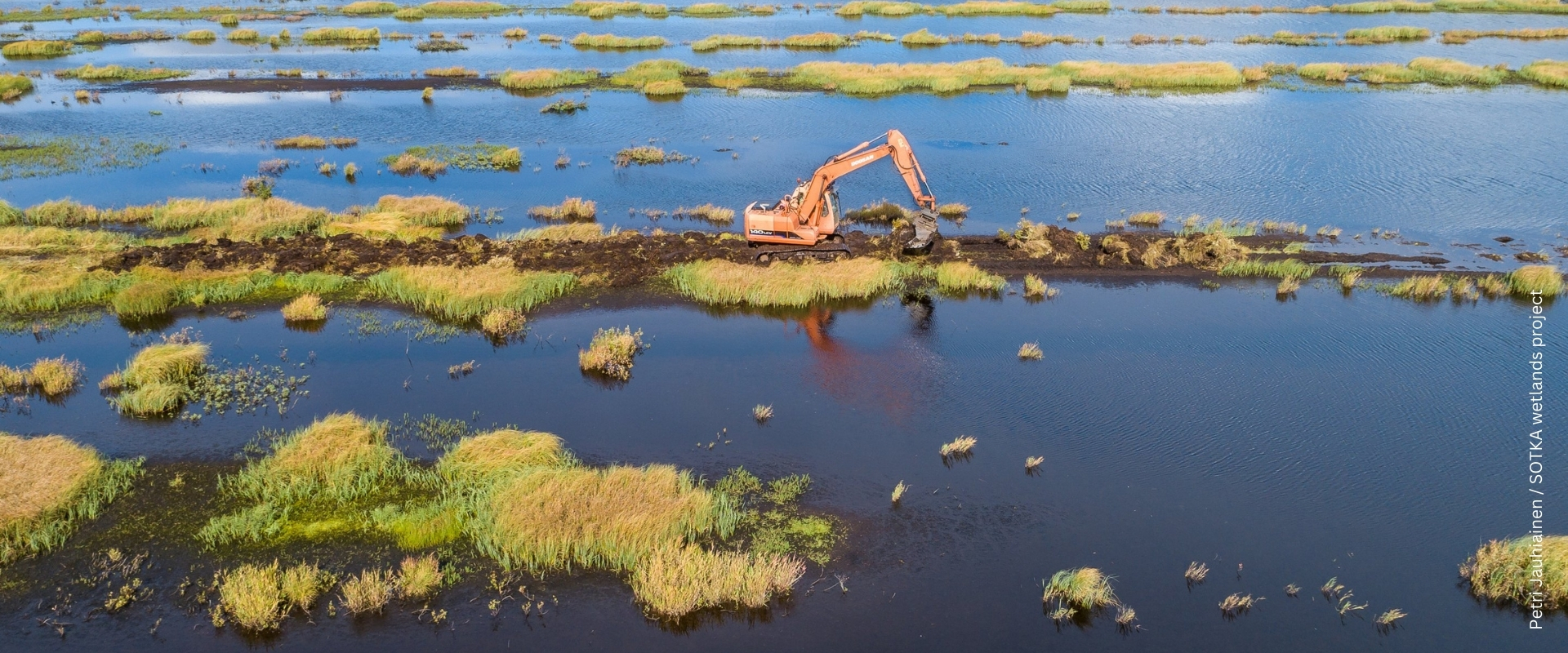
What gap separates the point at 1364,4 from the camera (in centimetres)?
8319

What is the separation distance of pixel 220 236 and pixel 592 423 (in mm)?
18782

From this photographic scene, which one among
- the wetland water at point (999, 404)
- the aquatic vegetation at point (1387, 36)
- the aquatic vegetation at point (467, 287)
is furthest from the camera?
the aquatic vegetation at point (1387, 36)

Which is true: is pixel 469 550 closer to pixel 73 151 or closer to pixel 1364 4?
pixel 73 151

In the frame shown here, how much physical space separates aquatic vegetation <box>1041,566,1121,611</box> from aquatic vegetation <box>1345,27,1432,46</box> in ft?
235

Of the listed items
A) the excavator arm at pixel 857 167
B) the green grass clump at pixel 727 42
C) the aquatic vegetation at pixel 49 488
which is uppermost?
the green grass clump at pixel 727 42

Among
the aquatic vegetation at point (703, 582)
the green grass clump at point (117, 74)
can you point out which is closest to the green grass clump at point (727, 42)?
the green grass clump at point (117, 74)

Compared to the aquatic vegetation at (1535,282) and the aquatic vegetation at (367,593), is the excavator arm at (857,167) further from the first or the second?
the aquatic vegetation at (367,593)

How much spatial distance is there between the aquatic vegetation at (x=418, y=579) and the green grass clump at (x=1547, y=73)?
60.4 metres

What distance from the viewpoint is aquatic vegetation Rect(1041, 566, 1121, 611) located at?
14547 millimetres

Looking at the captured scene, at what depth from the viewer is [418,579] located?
48.2ft

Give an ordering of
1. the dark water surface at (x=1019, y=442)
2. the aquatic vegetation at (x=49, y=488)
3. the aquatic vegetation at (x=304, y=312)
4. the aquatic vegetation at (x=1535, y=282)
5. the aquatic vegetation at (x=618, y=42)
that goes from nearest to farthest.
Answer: the dark water surface at (x=1019, y=442)
the aquatic vegetation at (x=49, y=488)
the aquatic vegetation at (x=304, y=312)
the aquatic vegetation at (x=1535, y=282)
the aquatic vegetation at (x=618, y=42)

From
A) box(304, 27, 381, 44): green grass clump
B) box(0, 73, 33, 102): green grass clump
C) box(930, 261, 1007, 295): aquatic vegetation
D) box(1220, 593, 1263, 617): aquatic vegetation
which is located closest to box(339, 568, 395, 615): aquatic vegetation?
box(1220, 593, 1263, 617): aquatic vegetation

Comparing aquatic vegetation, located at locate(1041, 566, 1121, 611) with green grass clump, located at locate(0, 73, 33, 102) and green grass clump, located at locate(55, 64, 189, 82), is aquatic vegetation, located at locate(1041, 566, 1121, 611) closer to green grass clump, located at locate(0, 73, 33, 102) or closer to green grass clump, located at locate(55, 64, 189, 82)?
green grass clump, located at locate(0, 73, 33, 102)

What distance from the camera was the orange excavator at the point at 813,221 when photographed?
91.5ft
